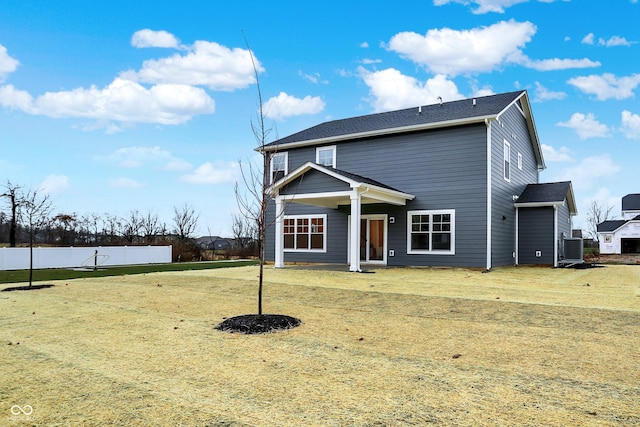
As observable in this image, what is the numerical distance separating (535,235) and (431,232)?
484 centimetres

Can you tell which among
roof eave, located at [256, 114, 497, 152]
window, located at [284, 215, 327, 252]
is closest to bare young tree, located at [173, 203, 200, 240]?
window, located at [284, 215, 327, 252]

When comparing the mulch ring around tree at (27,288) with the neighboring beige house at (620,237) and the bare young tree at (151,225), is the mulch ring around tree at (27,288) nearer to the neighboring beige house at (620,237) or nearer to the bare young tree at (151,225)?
the bare young tree at (151,225)

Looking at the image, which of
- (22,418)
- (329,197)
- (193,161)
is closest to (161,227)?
(193,161)

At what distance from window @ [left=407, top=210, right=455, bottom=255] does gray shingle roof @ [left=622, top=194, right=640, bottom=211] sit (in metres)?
39.4

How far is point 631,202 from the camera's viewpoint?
149ft

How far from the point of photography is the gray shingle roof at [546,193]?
56.9 ft

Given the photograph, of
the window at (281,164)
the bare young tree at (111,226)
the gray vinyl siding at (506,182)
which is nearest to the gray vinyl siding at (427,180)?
the gray vinyl siding at (506,182)

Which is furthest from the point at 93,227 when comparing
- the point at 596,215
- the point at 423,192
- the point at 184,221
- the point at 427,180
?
the point at 596,215

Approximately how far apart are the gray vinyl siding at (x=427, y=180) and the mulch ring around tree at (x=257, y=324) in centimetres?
837

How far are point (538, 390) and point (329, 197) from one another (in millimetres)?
11437

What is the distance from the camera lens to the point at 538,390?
3.77 m

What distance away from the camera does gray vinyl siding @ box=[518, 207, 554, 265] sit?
685 inches

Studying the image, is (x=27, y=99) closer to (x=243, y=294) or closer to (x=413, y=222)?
(x=243, y=294)

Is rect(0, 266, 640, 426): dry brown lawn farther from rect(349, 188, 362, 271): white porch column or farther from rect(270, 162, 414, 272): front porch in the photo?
rect(270, 162, 414, 272): front porch
